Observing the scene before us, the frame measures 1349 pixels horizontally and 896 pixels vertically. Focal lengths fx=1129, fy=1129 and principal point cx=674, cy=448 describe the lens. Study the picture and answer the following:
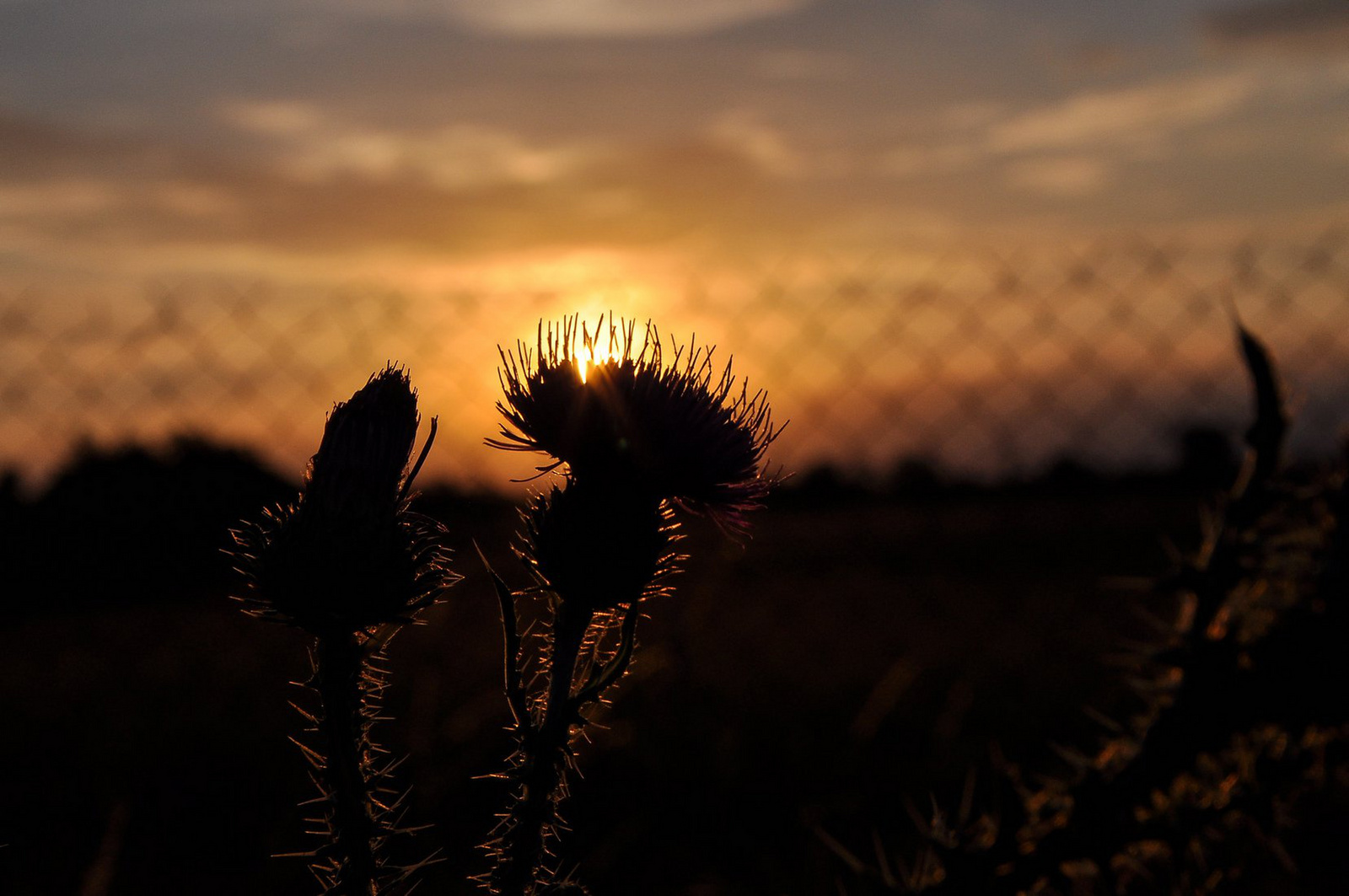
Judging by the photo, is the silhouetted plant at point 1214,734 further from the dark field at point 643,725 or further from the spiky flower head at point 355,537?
the spiky flower head at point 355,537

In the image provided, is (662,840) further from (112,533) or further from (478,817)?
(112,533)

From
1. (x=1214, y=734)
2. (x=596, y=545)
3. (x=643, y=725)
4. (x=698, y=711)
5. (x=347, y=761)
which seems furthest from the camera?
(x=698, y=711)

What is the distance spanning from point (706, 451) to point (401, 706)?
3.56m

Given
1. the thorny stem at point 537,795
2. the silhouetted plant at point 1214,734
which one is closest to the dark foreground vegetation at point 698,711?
the silhouetted plant at point 1214,734

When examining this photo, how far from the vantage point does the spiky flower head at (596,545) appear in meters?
1.65

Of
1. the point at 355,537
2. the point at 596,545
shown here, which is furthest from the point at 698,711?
the point at 355,537

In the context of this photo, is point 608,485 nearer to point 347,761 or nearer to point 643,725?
point 347,761

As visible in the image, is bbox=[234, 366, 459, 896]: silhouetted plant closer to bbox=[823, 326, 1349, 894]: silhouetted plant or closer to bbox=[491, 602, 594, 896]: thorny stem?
bbox=[491, 602, 594, 896]: thorny stem

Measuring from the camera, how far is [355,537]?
1511 mm

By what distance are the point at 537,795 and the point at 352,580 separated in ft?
1.25

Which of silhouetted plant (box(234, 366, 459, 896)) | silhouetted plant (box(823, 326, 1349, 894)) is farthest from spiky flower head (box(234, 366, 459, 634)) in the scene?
silhouetted plant (box(823, 326, 1349, 894))

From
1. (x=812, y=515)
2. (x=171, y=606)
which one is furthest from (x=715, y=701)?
(x=812, y=515)

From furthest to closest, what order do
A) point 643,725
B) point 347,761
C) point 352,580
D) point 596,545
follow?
1. point 643,725
2. point 596,545
3. point 352,580
4. point 347,761

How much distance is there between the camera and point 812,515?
13.7 metres
